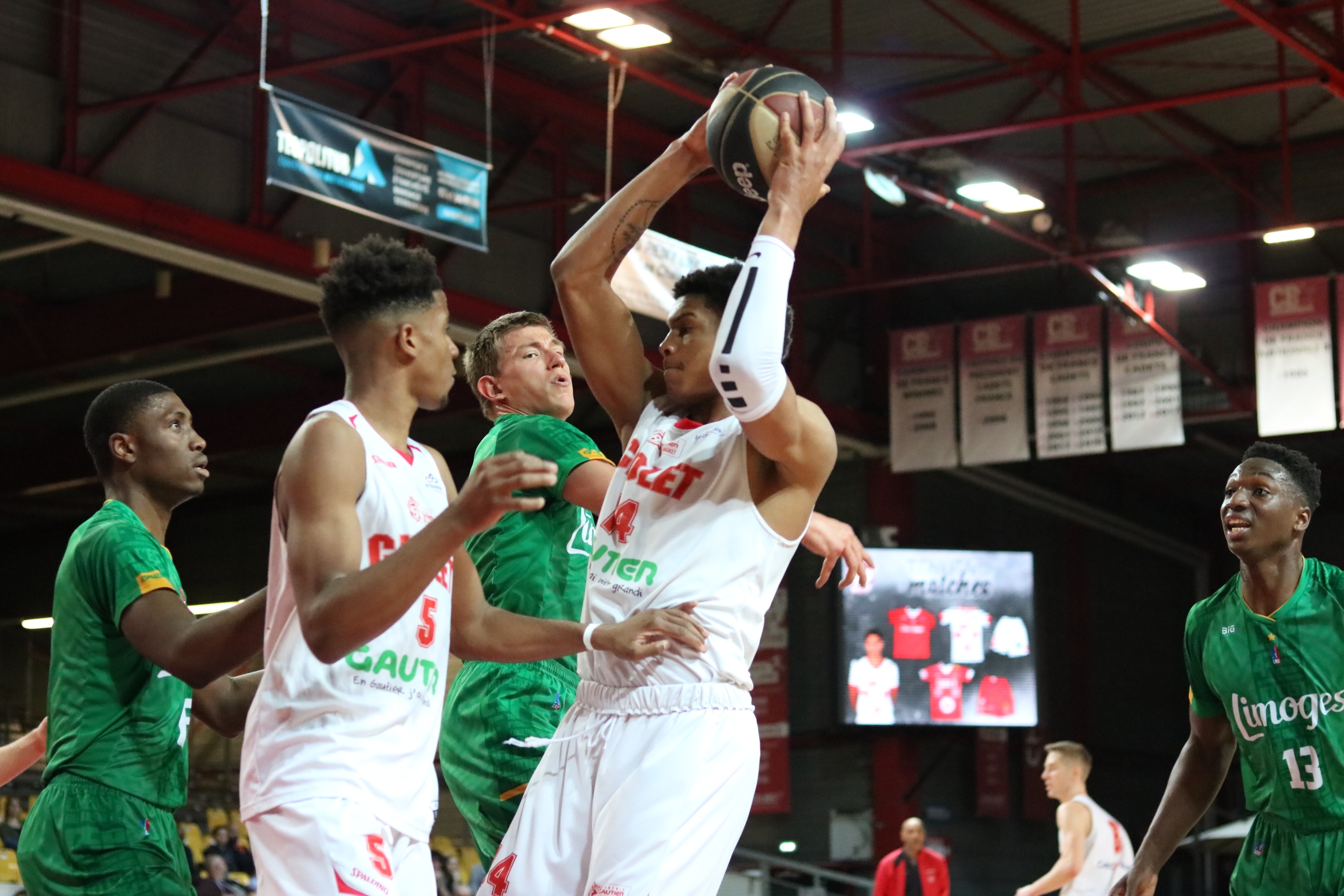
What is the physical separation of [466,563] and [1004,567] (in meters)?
18.1

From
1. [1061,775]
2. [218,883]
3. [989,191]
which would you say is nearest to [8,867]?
[218,883]

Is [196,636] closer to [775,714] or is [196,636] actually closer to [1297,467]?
[1297,467]

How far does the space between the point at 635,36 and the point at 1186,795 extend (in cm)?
859

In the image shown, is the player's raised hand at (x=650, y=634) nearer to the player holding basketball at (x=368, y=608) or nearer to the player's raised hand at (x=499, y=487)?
the player holding basketball at (x=368, y=608)

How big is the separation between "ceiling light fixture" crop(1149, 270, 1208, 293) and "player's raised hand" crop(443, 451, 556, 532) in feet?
51.0

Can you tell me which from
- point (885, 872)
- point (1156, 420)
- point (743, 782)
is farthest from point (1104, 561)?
point (743, 782)

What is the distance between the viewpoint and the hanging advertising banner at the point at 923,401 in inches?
753

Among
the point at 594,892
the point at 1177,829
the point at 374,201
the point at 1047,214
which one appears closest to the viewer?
the point at 594,892

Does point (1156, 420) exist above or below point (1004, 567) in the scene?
above

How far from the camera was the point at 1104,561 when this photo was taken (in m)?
25.9

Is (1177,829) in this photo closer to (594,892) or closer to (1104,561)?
(594,892)

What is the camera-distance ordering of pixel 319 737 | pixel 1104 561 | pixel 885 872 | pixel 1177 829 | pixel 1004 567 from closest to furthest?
pixel 319 737 → pixel 1177 829 → pixel 885 872 → pixel 1004 567 → pixel 1104 561

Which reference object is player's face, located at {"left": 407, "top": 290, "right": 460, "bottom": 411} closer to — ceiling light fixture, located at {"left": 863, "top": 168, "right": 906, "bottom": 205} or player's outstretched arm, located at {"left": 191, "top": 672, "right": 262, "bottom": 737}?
player's outstretched arm, located at {"left": 191, "top": 672, "right": 262, "bottom": 737}

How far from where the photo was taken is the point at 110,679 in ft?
13.8
